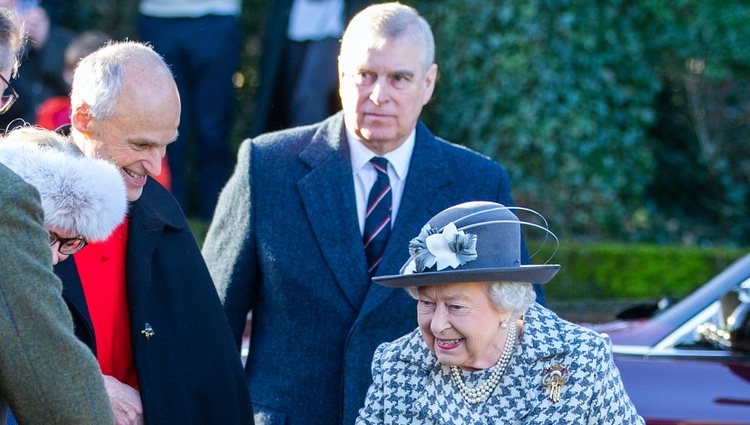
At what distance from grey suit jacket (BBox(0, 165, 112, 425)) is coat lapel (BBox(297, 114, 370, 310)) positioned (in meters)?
1.44

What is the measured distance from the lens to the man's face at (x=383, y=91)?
13.2 ft

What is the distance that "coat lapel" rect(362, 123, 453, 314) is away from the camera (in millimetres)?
3949

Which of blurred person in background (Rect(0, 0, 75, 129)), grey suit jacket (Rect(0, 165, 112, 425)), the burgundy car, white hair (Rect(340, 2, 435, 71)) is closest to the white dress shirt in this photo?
white hair (Rect(340, 2, 435, 71))

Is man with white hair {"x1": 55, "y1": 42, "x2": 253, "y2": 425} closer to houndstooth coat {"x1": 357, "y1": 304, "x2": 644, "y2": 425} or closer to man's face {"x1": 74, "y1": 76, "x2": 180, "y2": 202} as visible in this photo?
man's face {"x1": 74, "y1": 76, "x2": 180, "y2": 202}

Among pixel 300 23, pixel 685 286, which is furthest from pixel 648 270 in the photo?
pixel 300 23

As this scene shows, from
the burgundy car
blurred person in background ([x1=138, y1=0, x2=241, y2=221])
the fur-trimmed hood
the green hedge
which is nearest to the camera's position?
the fur-trimmed hood

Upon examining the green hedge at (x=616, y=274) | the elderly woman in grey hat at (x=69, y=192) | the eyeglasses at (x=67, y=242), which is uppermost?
the elderly woman in grey hat at (x=69, y=192)

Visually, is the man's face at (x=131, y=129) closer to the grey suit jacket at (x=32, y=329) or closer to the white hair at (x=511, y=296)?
the grey suit jacket at (x=32, y=329)

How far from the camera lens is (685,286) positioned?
833 cm

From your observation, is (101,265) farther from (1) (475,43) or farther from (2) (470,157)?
(1) (475,43)

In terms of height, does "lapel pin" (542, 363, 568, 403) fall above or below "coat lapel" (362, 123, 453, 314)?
below

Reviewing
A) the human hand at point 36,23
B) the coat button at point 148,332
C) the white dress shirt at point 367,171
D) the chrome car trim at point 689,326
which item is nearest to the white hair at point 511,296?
the white dress shirt at point 367,171

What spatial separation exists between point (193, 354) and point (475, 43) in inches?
218

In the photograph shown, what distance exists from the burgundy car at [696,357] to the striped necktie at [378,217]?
48.3 inches
